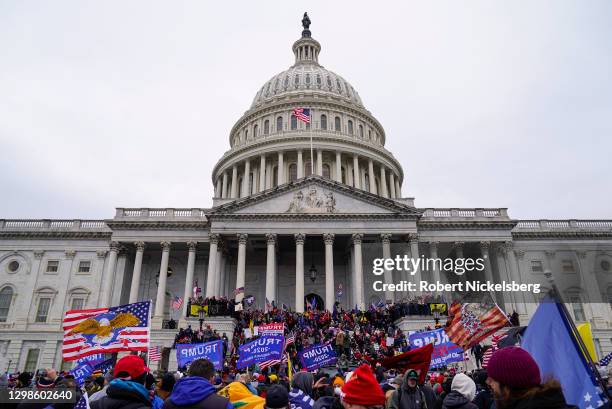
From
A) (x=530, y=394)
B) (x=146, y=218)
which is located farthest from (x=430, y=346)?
A: (x=146, y=218)

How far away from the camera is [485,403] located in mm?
6980

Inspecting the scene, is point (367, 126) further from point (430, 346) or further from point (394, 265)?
point (430, 346)

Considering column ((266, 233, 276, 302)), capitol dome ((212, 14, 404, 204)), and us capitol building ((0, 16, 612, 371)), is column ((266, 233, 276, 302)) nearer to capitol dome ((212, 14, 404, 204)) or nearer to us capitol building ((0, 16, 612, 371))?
us capitol building ((0, 16, 612, 371))

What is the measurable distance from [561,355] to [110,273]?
4393 cm

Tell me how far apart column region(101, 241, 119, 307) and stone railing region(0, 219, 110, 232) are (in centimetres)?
425

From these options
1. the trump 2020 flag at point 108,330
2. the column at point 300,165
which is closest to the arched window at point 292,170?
the column at point 300,165

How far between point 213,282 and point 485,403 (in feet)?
117

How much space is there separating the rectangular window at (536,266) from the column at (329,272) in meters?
20.2

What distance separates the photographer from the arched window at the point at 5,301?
146ft

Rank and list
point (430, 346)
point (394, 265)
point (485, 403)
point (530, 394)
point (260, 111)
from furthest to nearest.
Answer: point (260, 111)
point (394, 265)
point (430, 346)
point (485, 403)
point (530, 394)

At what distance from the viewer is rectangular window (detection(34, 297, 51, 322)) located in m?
44.5

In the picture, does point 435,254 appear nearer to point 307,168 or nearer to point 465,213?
point 465,213

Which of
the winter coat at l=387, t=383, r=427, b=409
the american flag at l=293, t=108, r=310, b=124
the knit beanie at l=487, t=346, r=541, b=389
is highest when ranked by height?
the american flag at l=293, t=108, r=310, b=124

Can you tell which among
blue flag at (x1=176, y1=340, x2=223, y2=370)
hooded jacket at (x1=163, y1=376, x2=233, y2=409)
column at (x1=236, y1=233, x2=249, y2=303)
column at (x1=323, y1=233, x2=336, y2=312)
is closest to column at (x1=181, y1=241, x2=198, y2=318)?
column at (x1=236, y1=233, x2=249, y2=303)
